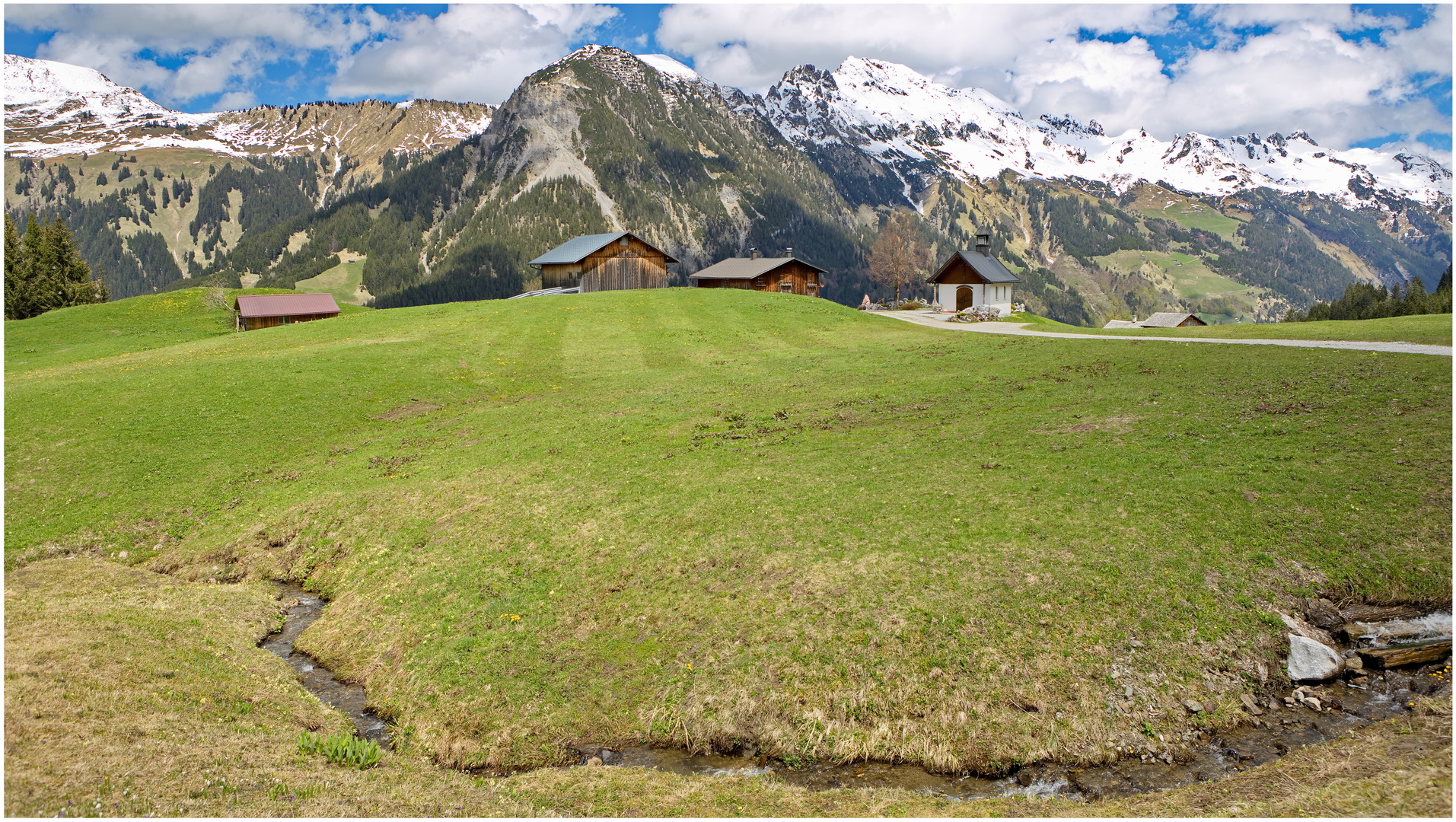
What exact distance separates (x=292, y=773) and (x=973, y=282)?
96973 millimetres

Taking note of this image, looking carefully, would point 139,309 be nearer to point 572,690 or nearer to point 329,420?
point 329,420

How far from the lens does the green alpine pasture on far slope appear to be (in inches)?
563

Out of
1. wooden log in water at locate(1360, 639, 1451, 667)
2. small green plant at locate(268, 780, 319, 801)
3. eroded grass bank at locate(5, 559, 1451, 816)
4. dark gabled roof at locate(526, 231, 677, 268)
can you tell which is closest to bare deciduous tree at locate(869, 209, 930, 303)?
dark gabled roof at locate(526, 231, 677, 268)

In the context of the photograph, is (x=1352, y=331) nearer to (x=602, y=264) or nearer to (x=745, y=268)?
(x=745, y=268)

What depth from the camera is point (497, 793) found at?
11.9m

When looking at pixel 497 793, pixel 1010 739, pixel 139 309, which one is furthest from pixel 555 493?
pixel 139 309

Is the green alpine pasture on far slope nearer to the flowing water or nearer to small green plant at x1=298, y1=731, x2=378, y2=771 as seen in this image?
the flowing water

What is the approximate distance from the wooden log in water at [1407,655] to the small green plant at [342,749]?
18816 millimetres

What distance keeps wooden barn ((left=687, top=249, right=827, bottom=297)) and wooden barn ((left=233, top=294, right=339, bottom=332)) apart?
50827 mm

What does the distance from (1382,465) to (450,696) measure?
2443 cm

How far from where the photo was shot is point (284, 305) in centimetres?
7356

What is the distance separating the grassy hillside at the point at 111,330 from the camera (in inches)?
2202

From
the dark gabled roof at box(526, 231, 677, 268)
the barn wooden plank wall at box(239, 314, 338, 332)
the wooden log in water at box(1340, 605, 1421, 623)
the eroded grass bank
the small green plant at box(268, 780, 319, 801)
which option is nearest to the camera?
the eroded grass bank

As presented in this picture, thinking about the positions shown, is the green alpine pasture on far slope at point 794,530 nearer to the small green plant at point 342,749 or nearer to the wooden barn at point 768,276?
the small green plant at point 342,749
